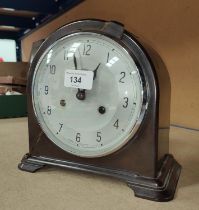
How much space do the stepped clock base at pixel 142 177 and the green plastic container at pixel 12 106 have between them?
1.92ft

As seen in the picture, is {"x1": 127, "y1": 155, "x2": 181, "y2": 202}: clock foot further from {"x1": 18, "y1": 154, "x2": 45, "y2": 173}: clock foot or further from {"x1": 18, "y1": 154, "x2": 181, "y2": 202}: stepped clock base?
{"x1": 18, "y1": 154, "x2": 45, "y2": 173}: clock foot

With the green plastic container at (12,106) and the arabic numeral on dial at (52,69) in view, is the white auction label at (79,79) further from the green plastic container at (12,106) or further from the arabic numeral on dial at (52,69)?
the green plastic container at (12,106)

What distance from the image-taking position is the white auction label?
44cm

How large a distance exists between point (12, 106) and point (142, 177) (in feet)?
2.52

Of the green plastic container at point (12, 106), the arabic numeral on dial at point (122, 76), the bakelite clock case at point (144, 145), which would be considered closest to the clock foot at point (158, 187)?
the bakelite clock case at point (144, 145)

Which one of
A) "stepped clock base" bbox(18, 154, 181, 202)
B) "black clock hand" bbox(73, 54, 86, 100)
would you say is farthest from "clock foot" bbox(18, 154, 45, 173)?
"black clock hand" bbox(73, 54, 86, 100)

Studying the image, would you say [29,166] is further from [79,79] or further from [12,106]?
[12,106]

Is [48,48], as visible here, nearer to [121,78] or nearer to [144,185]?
[121,78]

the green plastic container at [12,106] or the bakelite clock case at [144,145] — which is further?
the green plastic container at [12,106]

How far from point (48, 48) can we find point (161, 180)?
29cm

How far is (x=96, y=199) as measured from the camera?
1.28 ft

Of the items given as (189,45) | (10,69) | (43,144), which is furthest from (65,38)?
(10,69)

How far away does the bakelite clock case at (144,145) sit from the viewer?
40 cm

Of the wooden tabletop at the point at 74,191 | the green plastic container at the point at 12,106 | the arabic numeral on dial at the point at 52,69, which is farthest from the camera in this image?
the green plastic container at the point at 12,106
